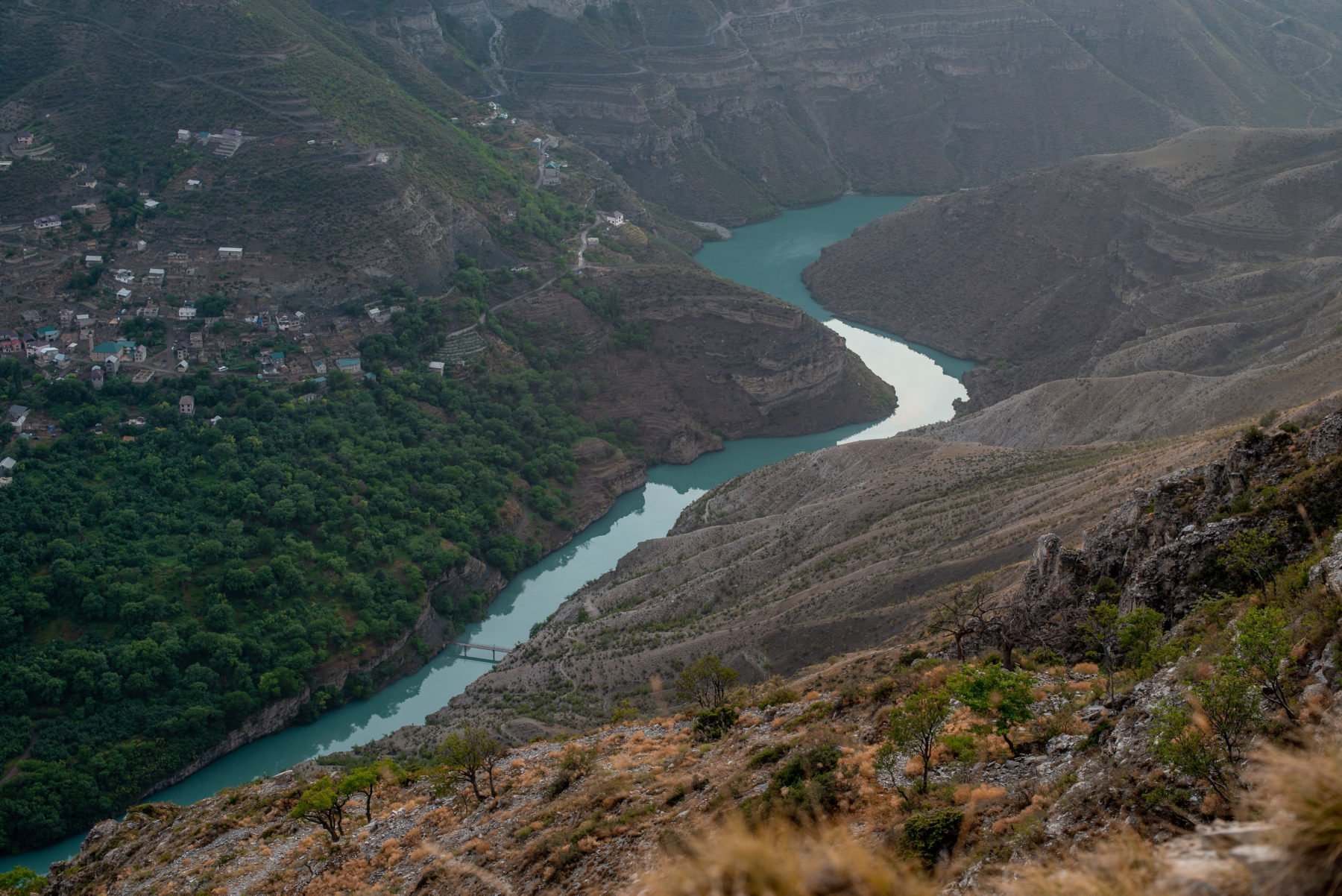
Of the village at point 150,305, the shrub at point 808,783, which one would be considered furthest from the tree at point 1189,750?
the village at point 150,305

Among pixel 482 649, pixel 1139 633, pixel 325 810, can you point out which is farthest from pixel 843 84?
pixel 1139 633

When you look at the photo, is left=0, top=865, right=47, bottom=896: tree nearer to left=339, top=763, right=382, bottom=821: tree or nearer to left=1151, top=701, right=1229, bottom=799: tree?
left=339, top=763, right=382, bottom=821: tree

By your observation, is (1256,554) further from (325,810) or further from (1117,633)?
(325,810)

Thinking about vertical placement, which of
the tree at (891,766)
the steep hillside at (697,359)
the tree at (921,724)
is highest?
the tree at (921,724)

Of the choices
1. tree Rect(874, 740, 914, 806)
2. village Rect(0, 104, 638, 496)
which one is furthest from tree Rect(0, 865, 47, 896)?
village Rect(0, 104, 638, 496)

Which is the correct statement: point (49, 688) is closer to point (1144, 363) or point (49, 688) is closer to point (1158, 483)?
point (1158, 483)

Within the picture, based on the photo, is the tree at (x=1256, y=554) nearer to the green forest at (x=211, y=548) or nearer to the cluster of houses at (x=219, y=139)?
the green forest at (x=211, y=548)
